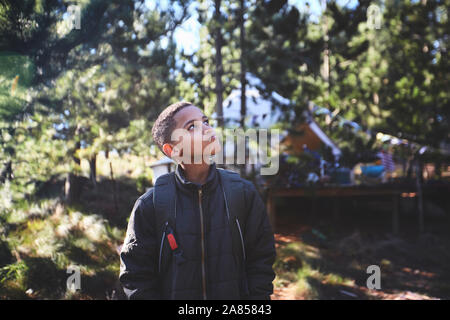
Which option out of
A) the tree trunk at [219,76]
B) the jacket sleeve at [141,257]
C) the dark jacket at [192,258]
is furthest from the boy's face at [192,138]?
the tree trunk at [219,76]

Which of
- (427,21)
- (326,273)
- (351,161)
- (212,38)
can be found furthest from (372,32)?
(326,273)

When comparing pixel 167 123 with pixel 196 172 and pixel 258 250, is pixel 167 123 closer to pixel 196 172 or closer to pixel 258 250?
pixel 196 172

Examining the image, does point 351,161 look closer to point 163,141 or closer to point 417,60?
point 417,60

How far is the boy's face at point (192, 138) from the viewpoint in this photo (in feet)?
5.67

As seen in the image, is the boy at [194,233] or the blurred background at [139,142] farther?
the blurred background at [139,142]

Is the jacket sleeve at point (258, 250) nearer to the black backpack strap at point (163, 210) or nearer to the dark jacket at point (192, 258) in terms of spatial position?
the dark jacket at point (192, 258)

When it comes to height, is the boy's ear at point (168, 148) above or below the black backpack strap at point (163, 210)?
above

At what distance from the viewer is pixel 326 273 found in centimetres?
612

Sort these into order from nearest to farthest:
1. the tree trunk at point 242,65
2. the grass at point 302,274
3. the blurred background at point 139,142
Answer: the blurred background at point 139,142, the grass at point 302,274, the tree trunk at point 242,65

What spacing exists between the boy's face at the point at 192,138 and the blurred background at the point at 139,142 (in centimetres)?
267

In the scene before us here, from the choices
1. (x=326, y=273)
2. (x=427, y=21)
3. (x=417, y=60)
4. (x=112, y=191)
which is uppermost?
(x=427, y=21)

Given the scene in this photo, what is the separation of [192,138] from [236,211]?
18.9 inches

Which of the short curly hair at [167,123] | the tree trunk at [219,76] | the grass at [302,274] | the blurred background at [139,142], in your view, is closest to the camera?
the short curly hair at [167,123]

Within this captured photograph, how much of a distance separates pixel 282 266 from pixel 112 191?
3.41 meters
